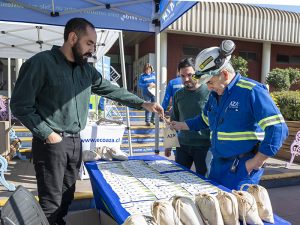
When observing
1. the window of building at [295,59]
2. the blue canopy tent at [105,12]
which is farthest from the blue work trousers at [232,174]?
the window of building at [295,59]

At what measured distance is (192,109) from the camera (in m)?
3.30

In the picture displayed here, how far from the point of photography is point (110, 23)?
3869 mm

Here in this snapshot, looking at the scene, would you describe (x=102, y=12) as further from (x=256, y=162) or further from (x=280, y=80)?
(x=280, y=80)

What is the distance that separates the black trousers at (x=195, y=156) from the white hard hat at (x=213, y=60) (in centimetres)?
120

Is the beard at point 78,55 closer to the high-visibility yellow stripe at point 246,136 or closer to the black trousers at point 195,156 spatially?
the high-visibility yellow stripe at point 246,136

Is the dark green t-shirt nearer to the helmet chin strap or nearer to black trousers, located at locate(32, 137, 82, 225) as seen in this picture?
the helmet chin strap

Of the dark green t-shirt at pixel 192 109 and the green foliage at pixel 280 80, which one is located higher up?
the green foliage at pixel 280 80

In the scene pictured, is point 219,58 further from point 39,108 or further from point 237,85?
point 39,108

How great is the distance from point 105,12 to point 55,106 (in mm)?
1915

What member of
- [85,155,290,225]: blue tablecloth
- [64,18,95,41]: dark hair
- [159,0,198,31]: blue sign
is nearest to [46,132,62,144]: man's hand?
[85,155,290,225]: blue tablecloth

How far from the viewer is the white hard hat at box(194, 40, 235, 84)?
2137 mm

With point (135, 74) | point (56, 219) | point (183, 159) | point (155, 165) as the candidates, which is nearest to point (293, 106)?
point (183, 159)

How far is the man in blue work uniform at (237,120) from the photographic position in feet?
6.70

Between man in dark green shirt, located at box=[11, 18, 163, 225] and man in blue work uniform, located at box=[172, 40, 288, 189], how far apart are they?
0.90m
